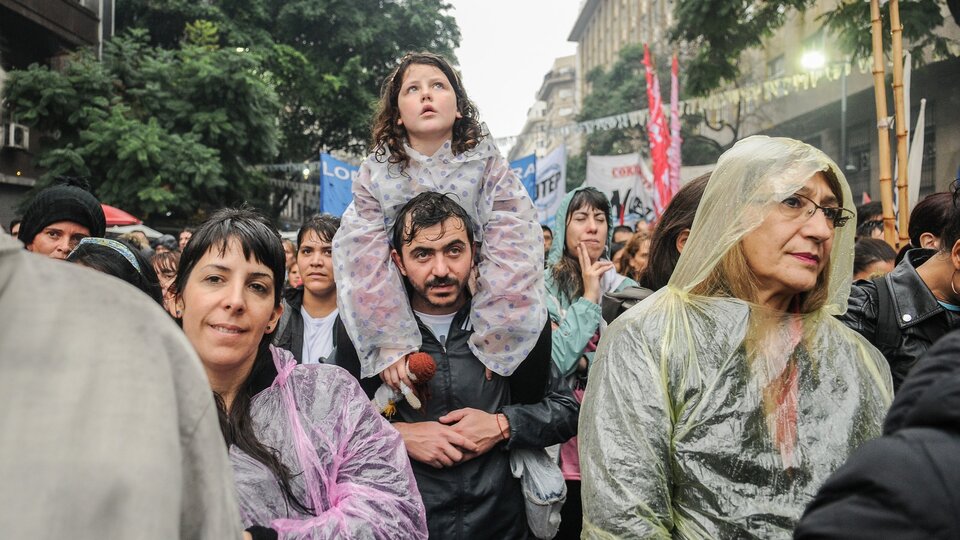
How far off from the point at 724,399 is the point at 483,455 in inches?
37.7

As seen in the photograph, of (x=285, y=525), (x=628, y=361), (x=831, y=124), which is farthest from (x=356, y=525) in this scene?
(x=831, y=124)

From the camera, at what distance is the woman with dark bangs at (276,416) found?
1.82m

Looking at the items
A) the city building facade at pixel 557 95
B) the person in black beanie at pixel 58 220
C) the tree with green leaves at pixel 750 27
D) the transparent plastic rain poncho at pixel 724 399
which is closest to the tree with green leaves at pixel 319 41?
the tree with green leaves at pixel 750 27

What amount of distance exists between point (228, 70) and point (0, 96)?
15.3 m

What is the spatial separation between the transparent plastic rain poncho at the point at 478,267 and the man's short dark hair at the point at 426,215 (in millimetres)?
54

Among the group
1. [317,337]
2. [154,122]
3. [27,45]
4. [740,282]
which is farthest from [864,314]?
[27,45]

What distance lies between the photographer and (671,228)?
93.5 inches

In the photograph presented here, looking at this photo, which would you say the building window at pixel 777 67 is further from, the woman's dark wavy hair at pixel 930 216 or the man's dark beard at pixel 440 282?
the man's dark beard at pixel 440 282

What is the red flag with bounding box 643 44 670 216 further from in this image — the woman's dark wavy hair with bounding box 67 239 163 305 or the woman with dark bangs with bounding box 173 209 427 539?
the woman with dark bangs with bounding box 173 209 427 539

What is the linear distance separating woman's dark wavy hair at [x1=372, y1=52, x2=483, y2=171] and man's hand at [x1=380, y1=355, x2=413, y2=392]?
74cm

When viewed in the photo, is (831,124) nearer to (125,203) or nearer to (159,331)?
(125,203)

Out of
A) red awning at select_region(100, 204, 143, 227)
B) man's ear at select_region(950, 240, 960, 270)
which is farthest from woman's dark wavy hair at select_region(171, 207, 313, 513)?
red awning at select_region(100, 204, 143, 227)

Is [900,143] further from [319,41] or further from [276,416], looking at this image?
[319,41]

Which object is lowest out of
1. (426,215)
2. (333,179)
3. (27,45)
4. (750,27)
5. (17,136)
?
(426,215)
